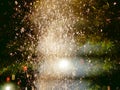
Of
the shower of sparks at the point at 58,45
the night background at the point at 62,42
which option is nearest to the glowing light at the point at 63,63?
the shower of sparks at the point at 58,45

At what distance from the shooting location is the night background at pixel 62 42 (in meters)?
10.3

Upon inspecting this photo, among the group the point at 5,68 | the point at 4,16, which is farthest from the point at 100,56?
the point at 4,16

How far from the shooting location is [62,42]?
11984 millimetres

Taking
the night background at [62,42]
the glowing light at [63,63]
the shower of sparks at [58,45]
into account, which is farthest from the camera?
the glowing light at [63,63]

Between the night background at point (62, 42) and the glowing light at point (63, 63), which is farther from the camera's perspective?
the glowing light at point (63, 63)

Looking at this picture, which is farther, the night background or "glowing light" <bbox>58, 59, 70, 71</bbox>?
"glowing light" <bbox>58, 59, 70, 71</bbox>

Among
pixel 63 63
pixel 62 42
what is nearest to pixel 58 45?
pixel 62 42

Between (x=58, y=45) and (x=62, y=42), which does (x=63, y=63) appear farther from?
(x=62, y=42)

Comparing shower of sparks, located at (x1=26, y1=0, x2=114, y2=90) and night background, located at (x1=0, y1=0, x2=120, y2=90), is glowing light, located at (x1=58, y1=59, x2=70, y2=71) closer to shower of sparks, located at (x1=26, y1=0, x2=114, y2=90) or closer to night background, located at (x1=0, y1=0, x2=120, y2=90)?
shower of sparks, located at (x1=26, y1=0, x2=114, y2=90)

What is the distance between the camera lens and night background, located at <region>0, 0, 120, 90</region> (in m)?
10.3

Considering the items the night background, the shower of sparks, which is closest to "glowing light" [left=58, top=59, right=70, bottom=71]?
the shower of sparks

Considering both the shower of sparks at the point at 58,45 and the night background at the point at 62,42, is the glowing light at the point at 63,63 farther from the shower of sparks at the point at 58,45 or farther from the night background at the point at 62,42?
the night background at the point at 62,42

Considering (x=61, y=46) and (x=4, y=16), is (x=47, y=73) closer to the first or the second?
(x=61, y=46)

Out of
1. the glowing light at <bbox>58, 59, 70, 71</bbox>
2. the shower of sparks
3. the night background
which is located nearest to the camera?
the night background
